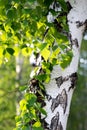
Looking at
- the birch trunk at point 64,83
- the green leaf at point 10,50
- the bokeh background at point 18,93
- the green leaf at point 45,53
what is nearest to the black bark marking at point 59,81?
the birch trunk at point 64,83

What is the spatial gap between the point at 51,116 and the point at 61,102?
0.27ft

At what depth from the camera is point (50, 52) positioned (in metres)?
1.98

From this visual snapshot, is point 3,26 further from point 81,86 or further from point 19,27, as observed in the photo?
point 81,86

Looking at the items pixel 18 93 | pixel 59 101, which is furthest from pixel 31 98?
pixel 18 93

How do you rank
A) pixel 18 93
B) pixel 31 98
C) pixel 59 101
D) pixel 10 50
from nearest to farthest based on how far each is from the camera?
pixel 31 98, pixel 59 101, pixel 10 50, pixel 18 93

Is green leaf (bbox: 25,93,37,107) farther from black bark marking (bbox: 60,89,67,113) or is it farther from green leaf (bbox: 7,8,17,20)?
green leaf (bbox: 7,8,17,20)

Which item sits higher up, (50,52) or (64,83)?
(50,52)

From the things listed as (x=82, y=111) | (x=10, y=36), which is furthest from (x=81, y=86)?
(x=10, y=36)

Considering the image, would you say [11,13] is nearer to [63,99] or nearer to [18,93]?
[63,99]

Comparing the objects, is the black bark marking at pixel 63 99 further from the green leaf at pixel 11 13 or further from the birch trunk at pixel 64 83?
the green leaf at pixel 11 13

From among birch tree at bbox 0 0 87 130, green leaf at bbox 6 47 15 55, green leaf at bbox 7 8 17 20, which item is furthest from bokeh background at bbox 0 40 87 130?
green leaf at bbox 7 8 17 20

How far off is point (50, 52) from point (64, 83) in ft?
0.53

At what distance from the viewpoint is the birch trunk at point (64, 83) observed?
1967 mm

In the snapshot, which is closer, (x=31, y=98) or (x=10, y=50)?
(x=31, y=98)
